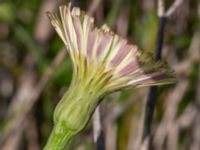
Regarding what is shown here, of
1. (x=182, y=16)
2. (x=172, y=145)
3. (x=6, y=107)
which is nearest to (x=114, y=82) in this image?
(x=172, y=145)

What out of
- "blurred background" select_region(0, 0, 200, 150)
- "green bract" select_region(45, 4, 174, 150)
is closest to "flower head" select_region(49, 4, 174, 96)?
"green bract" select_region(45, 4, 174, 150)

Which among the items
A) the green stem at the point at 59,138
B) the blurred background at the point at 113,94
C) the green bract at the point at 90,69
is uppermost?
the blurred background at the point at 113,94

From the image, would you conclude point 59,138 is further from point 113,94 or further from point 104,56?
point 113,94

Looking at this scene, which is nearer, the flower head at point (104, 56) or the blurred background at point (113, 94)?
the flower head at point (104, 56)

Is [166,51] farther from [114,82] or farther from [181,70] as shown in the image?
[114,82]

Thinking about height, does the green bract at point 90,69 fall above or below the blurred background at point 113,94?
below

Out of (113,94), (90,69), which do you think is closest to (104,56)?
(90,69)

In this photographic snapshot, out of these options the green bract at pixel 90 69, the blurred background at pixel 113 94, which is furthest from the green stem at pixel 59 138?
the blurred background at pixel 113 94

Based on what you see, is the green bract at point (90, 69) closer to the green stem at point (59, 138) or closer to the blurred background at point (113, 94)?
the green stem at point (59, 138)
